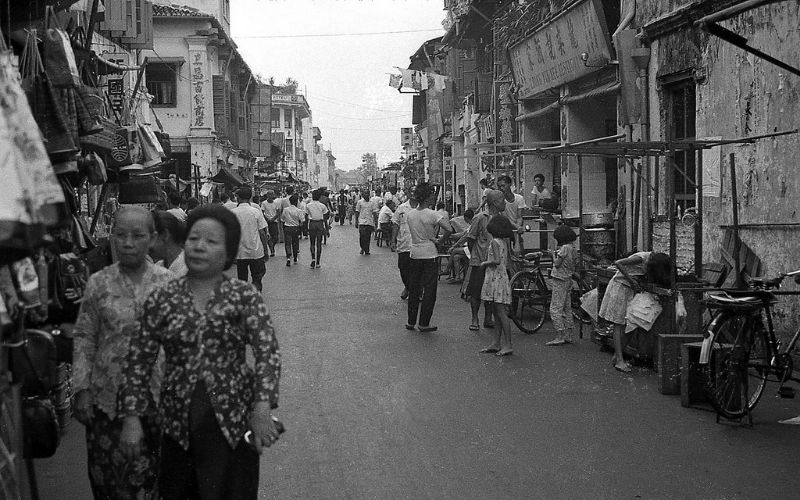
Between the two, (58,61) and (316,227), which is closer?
(58,61)

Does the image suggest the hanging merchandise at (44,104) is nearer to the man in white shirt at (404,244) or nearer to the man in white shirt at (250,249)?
the man in white shirt at (404,244)

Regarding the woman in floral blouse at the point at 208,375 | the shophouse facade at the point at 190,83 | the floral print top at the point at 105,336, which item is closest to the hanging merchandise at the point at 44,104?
the floral print top at the point at 105,336

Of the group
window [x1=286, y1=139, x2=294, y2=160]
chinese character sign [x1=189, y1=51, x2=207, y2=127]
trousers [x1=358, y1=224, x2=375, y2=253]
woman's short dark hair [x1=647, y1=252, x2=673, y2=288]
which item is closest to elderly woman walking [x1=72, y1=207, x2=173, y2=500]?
woman's short dark hair [x1=647, y1=252, x2=673, y2=288]

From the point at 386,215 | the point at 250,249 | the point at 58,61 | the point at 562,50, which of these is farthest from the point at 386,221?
the point at 58,61

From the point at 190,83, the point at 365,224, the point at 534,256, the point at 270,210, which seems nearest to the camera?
the point at 534,256

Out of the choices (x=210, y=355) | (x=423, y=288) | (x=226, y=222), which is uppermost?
(x=226, y=222)

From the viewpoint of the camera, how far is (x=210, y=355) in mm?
4207

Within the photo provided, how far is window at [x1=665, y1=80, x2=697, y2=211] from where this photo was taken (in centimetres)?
1470

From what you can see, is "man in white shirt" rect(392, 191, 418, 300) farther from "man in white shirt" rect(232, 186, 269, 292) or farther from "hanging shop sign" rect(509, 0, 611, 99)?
"hanging shop sign" rect(509, 0, 611, 99)

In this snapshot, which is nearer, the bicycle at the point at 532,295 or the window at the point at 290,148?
the bicycle at the point at 532,295

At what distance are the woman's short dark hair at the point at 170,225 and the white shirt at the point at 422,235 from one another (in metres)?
6.54

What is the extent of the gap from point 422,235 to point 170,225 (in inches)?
268

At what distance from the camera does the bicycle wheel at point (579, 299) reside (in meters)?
13.1

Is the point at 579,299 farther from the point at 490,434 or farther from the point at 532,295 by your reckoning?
the point at 490,434
